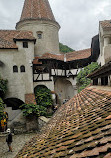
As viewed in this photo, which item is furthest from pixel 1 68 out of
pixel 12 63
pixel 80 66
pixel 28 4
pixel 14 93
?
pixel 28 4

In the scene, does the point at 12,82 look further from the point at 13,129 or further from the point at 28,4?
the point at 28,4

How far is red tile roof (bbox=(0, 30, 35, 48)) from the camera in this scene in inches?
717

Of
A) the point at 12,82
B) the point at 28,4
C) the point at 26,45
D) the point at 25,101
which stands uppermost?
the point at 28,4

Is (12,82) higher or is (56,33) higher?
(56,33)

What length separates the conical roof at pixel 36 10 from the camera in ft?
76.0

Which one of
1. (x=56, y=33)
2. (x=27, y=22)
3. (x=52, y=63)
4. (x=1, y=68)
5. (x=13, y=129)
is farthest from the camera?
Result: (x=56, y=33)

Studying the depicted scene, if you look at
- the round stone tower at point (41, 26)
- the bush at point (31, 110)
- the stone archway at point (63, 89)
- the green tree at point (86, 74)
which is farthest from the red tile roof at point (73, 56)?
the bush at point (31, 110)

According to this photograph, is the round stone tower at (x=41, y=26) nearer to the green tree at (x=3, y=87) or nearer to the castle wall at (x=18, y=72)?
the castle wall at (x=18, y=72)

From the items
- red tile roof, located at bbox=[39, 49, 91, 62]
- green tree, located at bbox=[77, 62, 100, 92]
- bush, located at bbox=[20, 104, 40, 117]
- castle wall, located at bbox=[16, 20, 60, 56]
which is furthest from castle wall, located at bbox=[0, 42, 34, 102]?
green tree, located at bbox=[77, 62, 100, 92]

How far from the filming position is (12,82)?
18.1 m

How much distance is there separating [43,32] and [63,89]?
344 inches

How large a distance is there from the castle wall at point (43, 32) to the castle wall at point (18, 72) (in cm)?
411

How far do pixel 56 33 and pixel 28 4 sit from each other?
6.31m

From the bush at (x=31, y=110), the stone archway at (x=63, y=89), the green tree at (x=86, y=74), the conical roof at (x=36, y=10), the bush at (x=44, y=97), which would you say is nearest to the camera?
the bush at (x=31, y=110)
